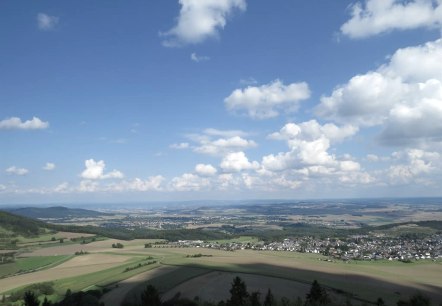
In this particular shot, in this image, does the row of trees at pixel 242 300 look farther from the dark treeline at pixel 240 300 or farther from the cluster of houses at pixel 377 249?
the cluster of houses at pixel 377 249

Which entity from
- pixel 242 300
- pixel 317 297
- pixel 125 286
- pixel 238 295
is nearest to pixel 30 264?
pixel 125 286

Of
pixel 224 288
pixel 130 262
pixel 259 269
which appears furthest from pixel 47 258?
pixel 224 288

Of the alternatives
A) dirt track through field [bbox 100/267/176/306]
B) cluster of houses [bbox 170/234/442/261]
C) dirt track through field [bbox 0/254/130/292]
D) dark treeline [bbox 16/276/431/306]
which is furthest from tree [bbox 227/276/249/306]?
cluster of houses [bbox 170/234/442/261]


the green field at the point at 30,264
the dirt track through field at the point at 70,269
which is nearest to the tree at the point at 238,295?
the dirt track through field at the point at 70,269

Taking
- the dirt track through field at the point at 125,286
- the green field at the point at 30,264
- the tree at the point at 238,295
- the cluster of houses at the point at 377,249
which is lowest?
the cluster of houses at the point at 377,249

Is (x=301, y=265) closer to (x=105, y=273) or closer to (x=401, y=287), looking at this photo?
(x=401, y=287)
